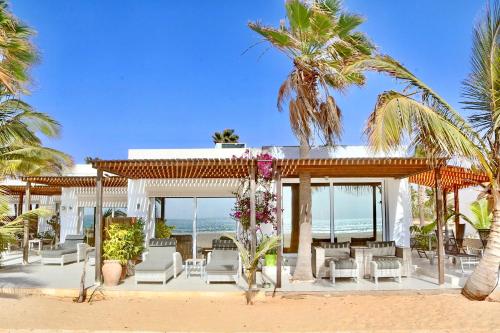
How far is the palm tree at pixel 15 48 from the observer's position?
797 centimetres

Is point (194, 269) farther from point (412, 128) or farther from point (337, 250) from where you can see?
point (412, 128)

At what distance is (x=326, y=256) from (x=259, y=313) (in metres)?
4.08

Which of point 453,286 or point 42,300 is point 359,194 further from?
point 42,300

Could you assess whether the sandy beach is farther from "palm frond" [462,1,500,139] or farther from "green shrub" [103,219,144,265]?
"palm frond" [462,1,500,139]

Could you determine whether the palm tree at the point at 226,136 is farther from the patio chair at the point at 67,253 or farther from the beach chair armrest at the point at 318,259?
the beach chair armrest at the point at 318,259

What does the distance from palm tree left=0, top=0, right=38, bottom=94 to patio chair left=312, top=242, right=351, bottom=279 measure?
8391mm

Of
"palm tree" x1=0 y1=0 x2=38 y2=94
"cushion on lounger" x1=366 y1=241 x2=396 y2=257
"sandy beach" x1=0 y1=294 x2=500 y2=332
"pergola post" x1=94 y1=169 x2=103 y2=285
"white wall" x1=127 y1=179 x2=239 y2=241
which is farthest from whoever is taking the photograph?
"white wall" x1=127 y1=179 x2=239 y2=241

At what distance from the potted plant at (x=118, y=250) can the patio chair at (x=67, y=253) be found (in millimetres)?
4373

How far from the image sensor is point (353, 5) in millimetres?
11609

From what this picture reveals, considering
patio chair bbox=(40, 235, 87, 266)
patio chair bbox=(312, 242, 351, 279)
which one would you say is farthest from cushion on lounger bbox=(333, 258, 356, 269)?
patio chair bbox=(40, 235, 87, 266)

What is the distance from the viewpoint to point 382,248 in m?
12.1

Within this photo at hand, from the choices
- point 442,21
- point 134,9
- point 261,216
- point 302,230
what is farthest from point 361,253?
point 134,9

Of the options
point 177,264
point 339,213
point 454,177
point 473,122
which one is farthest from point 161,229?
point 473,122

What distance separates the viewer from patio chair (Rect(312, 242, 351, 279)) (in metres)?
11.8
